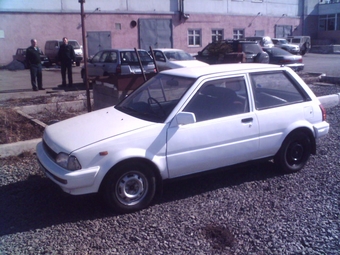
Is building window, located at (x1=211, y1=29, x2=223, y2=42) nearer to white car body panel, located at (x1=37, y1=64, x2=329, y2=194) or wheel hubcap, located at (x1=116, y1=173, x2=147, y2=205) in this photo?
white car body panel, located at (x1=37, y1=64, x2=329, y2=194)

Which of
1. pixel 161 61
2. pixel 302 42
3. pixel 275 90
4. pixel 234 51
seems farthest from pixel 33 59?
pixel 302 42

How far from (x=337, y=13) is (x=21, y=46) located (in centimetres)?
3827

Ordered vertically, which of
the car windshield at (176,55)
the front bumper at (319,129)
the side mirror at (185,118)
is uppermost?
the car windshield at (176,55)

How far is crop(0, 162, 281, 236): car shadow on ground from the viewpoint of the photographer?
4.55 meters

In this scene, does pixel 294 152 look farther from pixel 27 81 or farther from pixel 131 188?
pixel 27 81

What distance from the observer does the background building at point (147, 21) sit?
2898cm

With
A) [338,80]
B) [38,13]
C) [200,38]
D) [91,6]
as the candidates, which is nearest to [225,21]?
[200,38]

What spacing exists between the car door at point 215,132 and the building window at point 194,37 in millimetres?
32585

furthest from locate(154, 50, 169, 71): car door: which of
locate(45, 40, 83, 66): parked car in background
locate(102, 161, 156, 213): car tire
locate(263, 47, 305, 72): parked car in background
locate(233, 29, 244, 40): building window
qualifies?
locate(233, 29, 244, 40): building window

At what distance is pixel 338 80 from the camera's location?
16.0m

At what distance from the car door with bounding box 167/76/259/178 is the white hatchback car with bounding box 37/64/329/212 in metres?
0.01

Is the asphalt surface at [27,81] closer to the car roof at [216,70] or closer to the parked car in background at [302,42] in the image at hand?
the car roof at [216,70]

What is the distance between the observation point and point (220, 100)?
5.30 metres

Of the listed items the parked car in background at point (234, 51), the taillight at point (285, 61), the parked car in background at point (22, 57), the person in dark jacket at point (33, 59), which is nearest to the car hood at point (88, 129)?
the person in dark jacket at point (33, 59)
